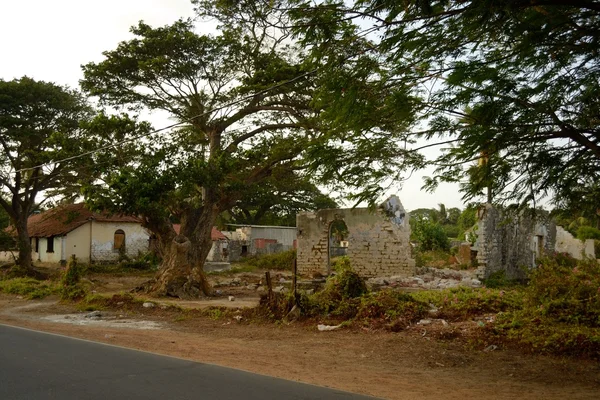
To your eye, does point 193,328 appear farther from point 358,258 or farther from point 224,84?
point 358,258

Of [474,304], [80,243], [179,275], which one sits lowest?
[474,304]

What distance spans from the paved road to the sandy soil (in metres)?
0.65

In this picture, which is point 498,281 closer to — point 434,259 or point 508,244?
point 508,244

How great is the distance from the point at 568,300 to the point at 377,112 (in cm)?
462

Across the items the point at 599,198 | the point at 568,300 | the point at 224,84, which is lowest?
the point at 568,300

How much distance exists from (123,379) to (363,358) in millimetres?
3754

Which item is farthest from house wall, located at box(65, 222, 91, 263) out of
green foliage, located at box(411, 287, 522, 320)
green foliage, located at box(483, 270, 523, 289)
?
green foliage, located at box(411, 287, 522, 320)

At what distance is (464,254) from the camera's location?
2691 cm

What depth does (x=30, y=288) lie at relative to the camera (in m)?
18.8

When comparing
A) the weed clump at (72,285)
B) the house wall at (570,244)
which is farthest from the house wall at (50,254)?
the house wall at (570,244)

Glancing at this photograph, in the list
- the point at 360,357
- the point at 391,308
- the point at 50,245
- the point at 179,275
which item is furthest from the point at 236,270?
the point at 360,357

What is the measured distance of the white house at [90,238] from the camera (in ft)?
107

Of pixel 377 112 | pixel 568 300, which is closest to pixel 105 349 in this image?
pixel 377 112

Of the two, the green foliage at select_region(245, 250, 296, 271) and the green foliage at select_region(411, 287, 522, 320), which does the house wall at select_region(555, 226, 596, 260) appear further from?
the green foliage at select_region(411, 287, 522, 320)
